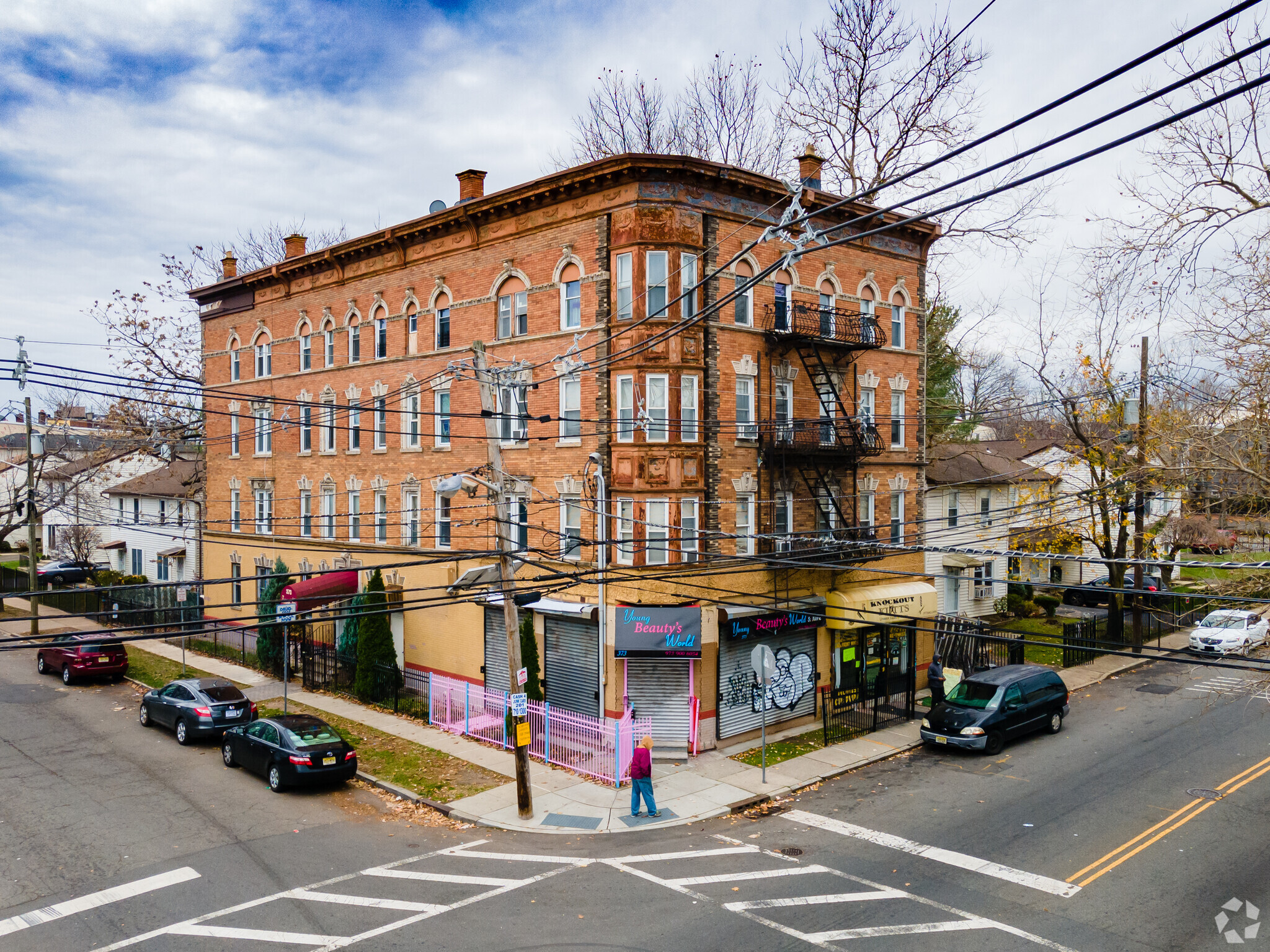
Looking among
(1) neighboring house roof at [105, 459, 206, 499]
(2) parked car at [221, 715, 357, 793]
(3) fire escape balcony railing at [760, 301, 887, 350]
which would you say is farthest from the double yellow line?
(1) neighboring house roof at [105, 459, 206, 499]

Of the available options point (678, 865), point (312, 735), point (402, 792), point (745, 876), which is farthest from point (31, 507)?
point (745, 876)

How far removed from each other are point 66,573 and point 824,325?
1927 inches

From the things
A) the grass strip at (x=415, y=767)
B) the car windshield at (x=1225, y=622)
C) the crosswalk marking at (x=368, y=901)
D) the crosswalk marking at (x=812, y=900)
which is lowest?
the grass strip at (x=415, y=767)

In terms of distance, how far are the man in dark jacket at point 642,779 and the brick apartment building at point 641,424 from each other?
378 cm

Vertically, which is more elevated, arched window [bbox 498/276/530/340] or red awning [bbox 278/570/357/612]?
arched window [bbox 498/276/530/340]

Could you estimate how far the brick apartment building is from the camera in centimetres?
2102

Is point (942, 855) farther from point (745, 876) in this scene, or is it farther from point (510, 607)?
point (510, 607)

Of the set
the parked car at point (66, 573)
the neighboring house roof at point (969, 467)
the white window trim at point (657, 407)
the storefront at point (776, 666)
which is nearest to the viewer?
the white window trim at point (657, 407)

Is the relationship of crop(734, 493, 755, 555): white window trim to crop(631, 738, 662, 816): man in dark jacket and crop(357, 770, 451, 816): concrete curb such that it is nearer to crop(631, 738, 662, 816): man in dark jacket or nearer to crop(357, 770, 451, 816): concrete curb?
crop(631, 738, 662, 816): man in dark jacket

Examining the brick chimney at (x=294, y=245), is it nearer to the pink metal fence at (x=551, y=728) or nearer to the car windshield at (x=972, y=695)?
the pink metal fence at (x=551, y=728)

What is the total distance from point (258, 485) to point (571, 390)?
18075 mm

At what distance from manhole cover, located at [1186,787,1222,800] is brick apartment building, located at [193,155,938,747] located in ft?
20.4

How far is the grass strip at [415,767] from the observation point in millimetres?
17844

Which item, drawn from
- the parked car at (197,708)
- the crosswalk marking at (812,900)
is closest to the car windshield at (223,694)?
the parked car at (197,708)
